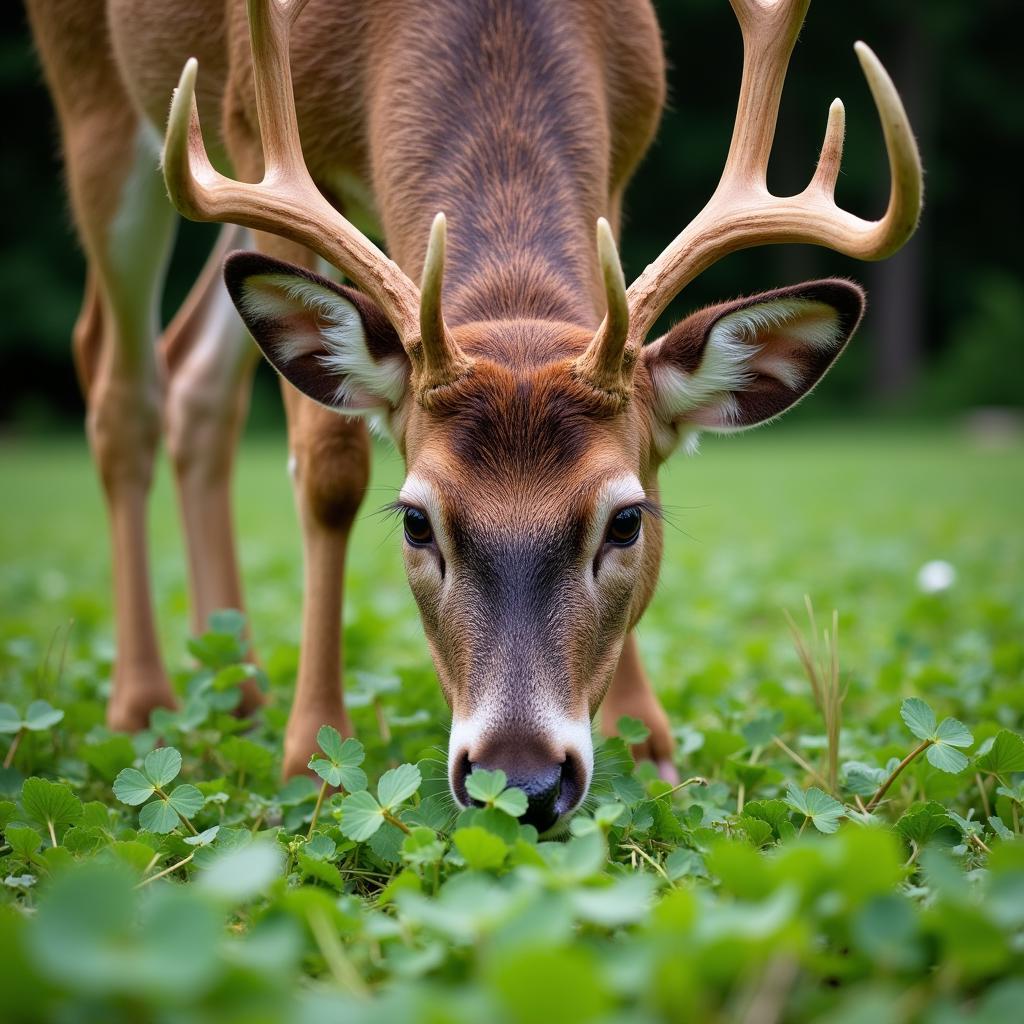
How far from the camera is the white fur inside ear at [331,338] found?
3.07 metres

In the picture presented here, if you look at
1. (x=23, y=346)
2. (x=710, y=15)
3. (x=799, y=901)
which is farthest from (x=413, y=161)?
(x=710, y=15)

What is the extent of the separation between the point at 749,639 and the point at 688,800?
2490mm

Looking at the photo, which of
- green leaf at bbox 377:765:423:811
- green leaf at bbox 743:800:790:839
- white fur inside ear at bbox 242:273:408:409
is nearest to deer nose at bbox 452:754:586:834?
green leaf at bbox 377:765:423:811

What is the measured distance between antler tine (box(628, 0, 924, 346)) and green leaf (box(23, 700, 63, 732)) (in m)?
1.76

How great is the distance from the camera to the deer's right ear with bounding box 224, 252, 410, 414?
3.04 metres

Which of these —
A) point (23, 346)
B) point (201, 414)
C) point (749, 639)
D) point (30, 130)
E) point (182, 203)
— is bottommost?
point (23, 346)

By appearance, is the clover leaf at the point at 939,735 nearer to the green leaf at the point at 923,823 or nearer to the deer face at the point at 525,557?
the green leaf at the point at 923,823

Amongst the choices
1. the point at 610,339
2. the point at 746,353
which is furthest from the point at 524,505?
the point at 746,353

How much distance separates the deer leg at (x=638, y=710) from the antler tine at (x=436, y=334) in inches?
41.8

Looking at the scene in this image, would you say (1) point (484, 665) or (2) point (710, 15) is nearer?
(1) point (484, 665)

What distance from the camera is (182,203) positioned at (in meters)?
→ 2.97

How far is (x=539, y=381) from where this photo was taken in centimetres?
274

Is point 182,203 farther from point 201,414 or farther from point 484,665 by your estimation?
point 201,414

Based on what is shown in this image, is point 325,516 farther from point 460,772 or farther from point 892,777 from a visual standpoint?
point 892,777
